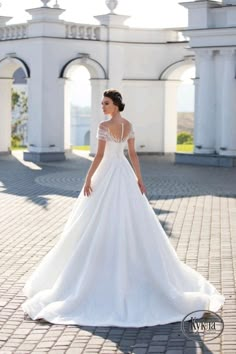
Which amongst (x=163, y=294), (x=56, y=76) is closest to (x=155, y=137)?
(x=56, y=76)

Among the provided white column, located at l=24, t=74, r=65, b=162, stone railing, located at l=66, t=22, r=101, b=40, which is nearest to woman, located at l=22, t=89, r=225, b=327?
white column, located at l=24, t=74, r=65, b=162

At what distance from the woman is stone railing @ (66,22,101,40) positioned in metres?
20.1

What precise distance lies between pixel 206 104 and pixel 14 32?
734cm

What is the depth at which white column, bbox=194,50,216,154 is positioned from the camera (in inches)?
1053

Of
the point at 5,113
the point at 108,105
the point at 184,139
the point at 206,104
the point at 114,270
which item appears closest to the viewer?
the point at 114,270

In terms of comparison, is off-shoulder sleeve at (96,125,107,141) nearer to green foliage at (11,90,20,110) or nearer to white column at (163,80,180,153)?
white column at (163,80,180,153)

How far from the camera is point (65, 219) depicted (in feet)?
48.0

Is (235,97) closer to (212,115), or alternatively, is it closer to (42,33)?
(212,115)

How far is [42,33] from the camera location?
27500 millimetres

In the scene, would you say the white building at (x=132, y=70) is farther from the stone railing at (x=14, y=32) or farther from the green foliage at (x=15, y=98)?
the green foliage at (x=15, y=98)

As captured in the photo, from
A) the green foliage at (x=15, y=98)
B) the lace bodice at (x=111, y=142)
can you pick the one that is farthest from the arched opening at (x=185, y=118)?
the lace bodice at (x=111, y=142)

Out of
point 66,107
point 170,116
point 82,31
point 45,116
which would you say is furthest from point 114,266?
point 170,116

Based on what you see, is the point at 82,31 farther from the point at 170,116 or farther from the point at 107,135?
the point at 107,135

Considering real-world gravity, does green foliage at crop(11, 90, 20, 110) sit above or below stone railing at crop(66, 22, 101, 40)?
below
